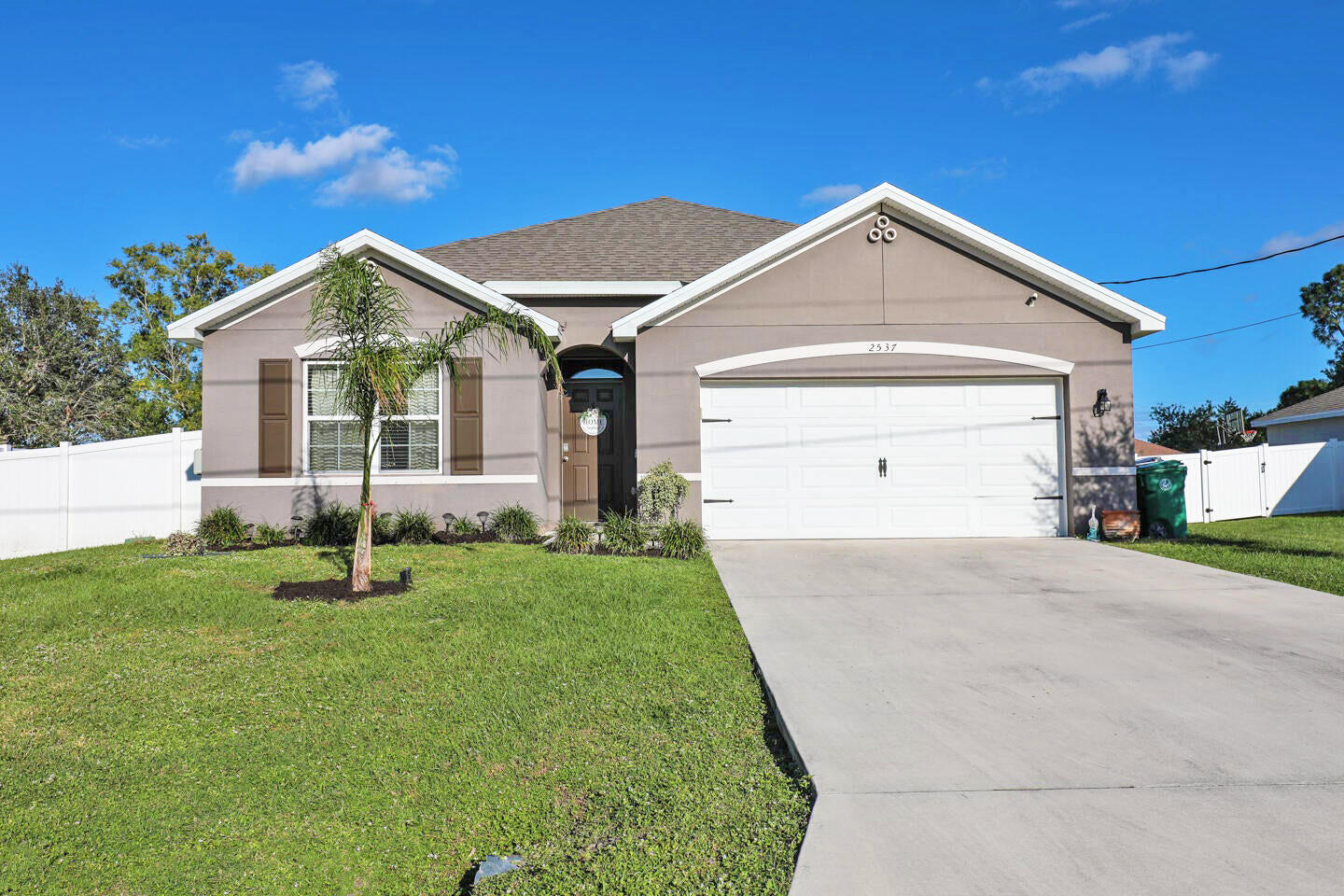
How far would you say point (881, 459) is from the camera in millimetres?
11477

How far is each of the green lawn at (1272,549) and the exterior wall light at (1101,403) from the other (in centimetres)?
186

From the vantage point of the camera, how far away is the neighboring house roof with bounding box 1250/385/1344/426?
2255 cm

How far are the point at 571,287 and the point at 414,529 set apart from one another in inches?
183

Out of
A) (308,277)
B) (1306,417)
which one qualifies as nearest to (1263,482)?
(1306,417)

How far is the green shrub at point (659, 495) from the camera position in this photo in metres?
10.8

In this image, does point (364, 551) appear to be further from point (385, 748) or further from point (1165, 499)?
point (1165, 499)

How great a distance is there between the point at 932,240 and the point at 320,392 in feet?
30.0

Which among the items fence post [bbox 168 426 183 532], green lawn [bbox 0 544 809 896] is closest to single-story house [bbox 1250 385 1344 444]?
green lawn [bbox 0 544 809 896]

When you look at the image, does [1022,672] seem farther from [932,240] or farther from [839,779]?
[932,240]

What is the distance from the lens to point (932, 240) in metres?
11.6

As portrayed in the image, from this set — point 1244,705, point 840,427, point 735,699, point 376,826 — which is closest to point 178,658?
point 376,826

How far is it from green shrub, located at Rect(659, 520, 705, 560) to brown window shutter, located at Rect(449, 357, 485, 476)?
119 inches

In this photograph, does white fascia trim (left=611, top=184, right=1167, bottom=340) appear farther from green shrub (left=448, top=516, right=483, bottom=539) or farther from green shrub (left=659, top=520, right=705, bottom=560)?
green shrub (left=448, top=516, right=483, bottom=539)

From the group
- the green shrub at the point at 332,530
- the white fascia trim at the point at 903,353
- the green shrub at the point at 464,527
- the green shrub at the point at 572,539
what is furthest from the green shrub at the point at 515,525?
the white fascia trim at the point at 903,353
